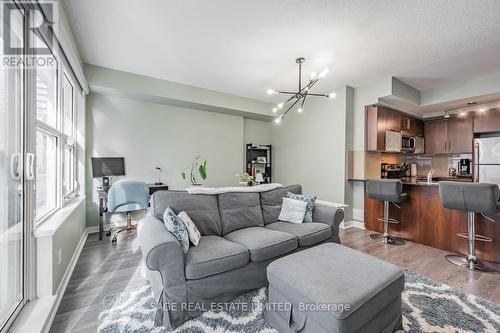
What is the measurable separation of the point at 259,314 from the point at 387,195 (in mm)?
2718

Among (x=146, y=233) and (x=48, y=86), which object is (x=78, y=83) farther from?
(x=146, y=233)

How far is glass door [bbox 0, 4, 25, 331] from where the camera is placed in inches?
54.7

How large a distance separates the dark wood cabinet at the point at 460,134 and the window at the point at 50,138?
702 centimetres

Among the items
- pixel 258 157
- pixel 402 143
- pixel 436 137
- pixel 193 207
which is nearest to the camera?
Result: pixel 193 207

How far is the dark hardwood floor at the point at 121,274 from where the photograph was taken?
5.82ft

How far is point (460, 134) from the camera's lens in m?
4.67

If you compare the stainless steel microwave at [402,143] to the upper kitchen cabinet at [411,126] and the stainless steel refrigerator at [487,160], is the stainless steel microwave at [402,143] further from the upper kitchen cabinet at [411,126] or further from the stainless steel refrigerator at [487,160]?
the stainless steel refrigerator at [487,160]

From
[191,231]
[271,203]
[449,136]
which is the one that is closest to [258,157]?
[271,203]

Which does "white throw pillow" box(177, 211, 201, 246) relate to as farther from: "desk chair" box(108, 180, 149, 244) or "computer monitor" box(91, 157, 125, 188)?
"computer monitor" box(91, 157, 125, 188)

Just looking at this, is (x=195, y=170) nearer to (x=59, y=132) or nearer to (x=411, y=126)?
(x=59, y=132)

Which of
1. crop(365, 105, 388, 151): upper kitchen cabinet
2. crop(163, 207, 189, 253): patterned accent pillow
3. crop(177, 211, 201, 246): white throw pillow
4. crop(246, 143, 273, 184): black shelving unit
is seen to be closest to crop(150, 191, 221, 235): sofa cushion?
crop(177, 211, 201, 246): white throw pillow

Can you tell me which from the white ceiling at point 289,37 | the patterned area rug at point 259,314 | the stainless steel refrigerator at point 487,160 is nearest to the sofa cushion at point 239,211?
the patterned area rug at point 259,314

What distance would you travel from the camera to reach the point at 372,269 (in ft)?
5.09

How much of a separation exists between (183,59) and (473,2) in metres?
3.35
